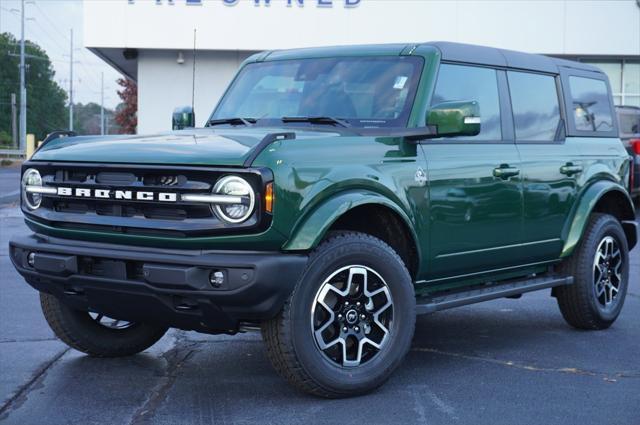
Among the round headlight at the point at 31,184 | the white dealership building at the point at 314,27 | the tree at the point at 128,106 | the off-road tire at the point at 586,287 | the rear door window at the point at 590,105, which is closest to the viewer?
the round headlight at the point at 31,184

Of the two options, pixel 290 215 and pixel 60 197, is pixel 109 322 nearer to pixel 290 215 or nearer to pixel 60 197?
pixel 60 197

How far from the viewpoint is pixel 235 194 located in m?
4.54

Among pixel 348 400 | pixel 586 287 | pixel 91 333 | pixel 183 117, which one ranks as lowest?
pixel 348 400

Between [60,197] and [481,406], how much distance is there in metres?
2.36

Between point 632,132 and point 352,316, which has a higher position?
point 632,132

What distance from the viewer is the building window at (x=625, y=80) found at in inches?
1217

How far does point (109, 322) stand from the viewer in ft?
19.9

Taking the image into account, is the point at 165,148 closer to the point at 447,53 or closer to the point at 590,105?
the point at 447,53

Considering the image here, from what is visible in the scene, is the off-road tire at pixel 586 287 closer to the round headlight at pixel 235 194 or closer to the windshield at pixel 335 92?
the windshield at pixel 335 92

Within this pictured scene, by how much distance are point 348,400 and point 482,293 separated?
138 centimetres

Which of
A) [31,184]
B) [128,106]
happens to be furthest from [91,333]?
[128,106]

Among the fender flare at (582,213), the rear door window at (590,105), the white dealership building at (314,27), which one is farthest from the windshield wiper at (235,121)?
the white dealership building at (314,27)

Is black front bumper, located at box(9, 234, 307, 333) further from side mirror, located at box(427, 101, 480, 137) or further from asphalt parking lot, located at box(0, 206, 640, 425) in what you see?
side mirror, located at box(427, 101, 480, 137)

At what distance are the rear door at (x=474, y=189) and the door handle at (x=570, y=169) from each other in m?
0.57
